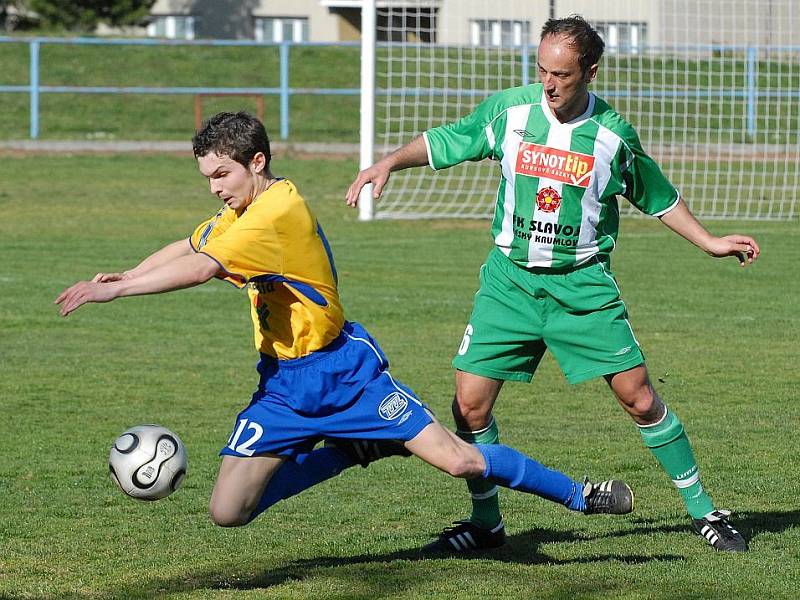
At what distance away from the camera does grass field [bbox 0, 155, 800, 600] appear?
5.25 meters

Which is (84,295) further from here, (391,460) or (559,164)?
(391,460)

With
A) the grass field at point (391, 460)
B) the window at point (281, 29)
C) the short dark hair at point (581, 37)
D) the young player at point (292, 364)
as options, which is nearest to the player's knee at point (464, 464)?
the young player at point (292, 364)

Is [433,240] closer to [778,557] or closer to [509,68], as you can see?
[509,68]

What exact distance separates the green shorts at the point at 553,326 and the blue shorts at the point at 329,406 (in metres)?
0.59

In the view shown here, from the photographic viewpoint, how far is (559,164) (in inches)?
212

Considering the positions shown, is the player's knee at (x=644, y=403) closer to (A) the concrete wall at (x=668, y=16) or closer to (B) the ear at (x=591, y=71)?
(B) the ear at (x=591, y=71)

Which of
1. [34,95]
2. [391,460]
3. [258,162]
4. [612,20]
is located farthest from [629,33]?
[258,162]

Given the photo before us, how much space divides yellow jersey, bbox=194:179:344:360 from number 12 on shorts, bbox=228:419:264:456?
0.26 metres

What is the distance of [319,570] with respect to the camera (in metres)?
5.33

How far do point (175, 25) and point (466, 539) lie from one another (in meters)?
43.8

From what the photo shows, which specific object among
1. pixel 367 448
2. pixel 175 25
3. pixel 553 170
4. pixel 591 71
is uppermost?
pixel 175 25

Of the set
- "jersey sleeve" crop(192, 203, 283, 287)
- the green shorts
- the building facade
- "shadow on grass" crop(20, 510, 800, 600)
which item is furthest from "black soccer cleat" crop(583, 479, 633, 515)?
the building facade

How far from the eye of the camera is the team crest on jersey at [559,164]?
17.6ft

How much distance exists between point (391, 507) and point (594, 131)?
2039 millimetres
